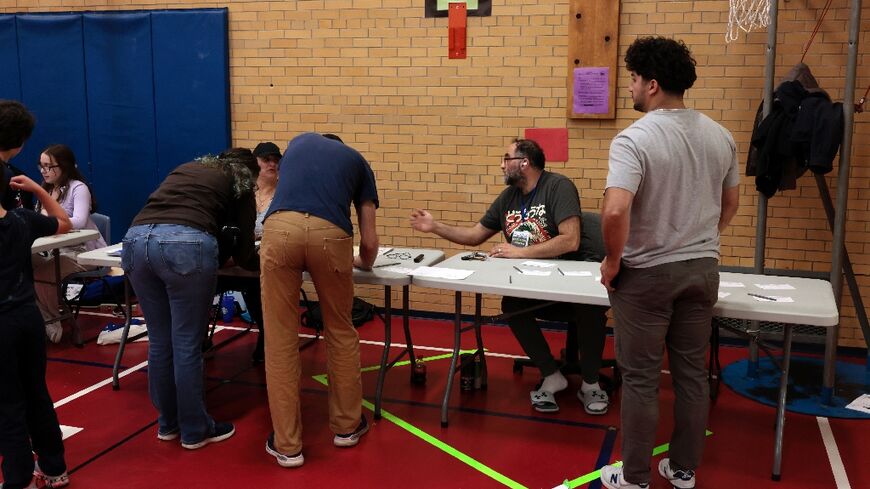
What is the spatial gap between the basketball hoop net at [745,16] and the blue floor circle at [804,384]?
2160mm

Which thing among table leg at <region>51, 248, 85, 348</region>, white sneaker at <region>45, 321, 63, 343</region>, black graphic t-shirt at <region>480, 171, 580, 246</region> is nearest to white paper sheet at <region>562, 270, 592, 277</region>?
black graphic t-shirt at <region>480, 171, 580, 246</region>

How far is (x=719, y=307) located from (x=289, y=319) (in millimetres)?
1826

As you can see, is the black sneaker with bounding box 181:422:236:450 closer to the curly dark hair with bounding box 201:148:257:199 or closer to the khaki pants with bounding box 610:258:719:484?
the curly dark hair with bounding box 201:148:257:199

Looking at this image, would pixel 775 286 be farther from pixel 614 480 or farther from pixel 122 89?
pixel 122 89

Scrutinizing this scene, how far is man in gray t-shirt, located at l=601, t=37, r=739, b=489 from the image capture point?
8.84 ft

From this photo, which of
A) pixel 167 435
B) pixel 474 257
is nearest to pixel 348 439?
pixel 167 435

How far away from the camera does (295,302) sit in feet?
10.7

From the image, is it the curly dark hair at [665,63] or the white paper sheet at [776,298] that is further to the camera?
the white paper sheet at [776,298]

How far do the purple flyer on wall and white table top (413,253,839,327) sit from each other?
1624 mm

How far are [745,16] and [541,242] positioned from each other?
7.13 feet

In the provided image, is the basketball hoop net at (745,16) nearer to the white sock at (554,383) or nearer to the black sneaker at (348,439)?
the white sock at (554,383)

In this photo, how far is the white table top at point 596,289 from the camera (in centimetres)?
303

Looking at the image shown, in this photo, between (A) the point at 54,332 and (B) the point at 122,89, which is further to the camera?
(B) the point at 122,89

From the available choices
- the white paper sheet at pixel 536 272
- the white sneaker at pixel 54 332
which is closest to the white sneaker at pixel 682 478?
the white paper sheet at pixel 536 272
